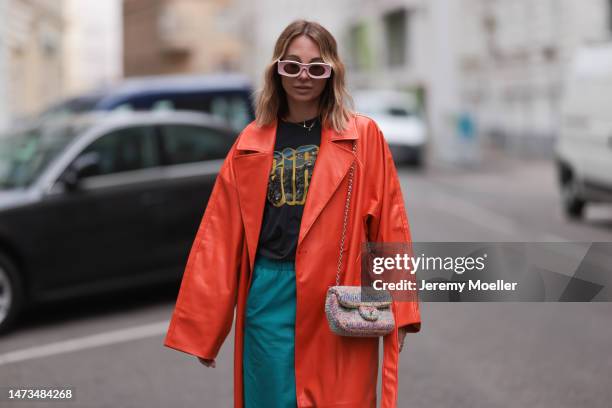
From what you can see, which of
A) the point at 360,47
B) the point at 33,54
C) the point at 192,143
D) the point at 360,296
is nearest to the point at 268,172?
the point at 360,296

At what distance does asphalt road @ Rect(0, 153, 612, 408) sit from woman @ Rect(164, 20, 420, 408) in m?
2.37

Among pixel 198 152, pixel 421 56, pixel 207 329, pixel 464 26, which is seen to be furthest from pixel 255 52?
pixel 207 329

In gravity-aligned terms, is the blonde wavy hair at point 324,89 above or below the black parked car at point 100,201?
above

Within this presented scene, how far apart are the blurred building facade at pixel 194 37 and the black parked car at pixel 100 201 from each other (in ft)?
221

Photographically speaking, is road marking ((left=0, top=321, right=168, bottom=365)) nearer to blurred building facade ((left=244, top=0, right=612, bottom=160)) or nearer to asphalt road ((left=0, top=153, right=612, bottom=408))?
asphalt road ((left=0, top=153, right=612, bottom=408))

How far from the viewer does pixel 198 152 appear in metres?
9.09

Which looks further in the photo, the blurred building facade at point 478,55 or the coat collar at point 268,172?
the blurred building facade at point 478,55

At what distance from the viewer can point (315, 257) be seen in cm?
331

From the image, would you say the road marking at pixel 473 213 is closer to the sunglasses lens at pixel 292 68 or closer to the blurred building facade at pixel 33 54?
the blurred building facade at pixel 33 54

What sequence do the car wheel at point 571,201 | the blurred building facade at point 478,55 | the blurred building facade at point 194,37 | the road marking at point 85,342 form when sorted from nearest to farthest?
1. the road marking at point 85,342
2. the car wheel at point 571,201
3. the blurred building facade at point 478,55
4. the blurred building facade at point 194,37

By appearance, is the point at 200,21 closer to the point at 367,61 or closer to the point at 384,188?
the point at 367,61

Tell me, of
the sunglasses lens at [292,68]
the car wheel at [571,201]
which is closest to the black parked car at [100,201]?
the sunglasses lens at [292,68]

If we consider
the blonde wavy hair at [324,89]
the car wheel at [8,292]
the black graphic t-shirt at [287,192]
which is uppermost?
the blonde wavy hair at [324,89]

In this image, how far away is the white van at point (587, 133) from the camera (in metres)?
13.8
